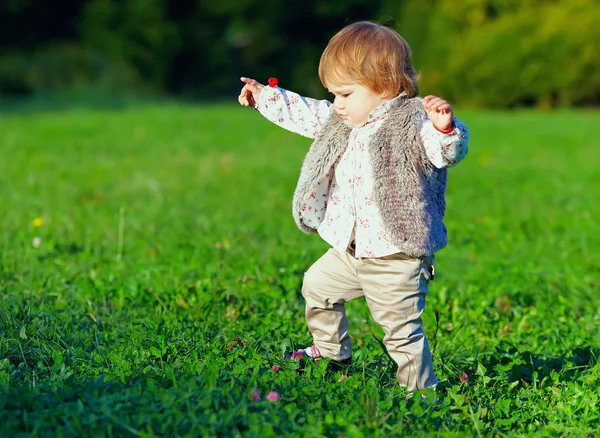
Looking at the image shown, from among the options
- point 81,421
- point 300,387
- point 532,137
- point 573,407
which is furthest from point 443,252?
point 532,137

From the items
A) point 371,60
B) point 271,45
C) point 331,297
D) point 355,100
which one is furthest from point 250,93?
point 271,45

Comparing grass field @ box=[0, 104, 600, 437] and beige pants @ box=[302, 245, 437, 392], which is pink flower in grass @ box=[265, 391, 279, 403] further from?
beige pants @ box=[302, 245, 437, 392]

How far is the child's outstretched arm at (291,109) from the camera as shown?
153 inches

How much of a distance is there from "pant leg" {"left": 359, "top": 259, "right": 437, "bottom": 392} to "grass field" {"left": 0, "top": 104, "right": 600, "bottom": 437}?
111mm

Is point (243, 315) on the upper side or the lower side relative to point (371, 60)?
lower

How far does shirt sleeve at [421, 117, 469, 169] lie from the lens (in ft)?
11.0

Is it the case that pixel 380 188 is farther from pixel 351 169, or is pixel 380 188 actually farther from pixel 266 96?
pixel 266 96

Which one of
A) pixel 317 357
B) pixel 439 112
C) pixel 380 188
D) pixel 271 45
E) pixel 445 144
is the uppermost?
pixel 271 45

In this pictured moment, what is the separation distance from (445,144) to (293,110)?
0.81m

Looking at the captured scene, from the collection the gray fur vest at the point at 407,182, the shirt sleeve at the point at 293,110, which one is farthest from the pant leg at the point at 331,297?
the shirt sleeve at the point at 293,110

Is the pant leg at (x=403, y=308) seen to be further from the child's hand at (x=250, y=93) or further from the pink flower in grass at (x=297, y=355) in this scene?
the child's hand at (x=250, y=93)

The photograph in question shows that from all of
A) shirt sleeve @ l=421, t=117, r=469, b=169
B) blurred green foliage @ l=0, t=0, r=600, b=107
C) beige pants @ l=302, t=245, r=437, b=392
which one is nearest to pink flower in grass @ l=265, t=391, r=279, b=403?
beige pants @ l=302, t=245, r=437, b=392

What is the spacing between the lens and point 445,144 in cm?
339

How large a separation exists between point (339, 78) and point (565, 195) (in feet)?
23.0
